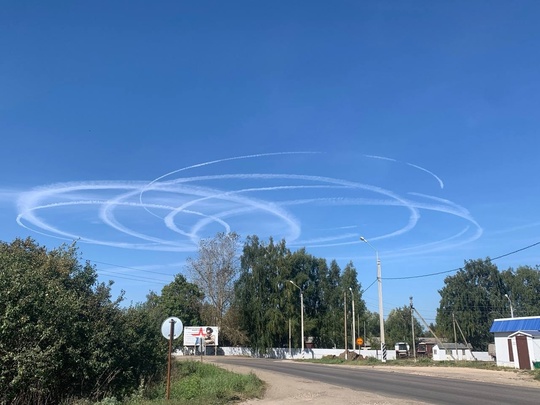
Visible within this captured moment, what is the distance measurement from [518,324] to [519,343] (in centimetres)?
215

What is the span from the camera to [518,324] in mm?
38594

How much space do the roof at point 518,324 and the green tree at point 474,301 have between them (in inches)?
2224

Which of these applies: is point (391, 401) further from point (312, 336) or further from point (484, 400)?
point (312, 336)

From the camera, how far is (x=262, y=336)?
233 ft

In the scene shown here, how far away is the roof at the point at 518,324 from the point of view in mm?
36938

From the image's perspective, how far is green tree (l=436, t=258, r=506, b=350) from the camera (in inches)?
3748

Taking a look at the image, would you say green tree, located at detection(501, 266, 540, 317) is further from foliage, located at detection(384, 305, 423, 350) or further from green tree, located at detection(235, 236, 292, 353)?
green tree, located at detection(235, 236, 292, 353)

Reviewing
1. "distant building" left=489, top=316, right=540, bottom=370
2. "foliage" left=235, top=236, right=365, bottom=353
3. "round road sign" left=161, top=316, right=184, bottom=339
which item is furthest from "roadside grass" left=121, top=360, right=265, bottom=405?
"foliage" left=235, top=236, right=365, bottom=353

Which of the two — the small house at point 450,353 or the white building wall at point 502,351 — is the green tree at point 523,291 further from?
the white building wall at point 502,351

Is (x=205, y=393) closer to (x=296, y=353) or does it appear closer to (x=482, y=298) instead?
(x=296, y=353)

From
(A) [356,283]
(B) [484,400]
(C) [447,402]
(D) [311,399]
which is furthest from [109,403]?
(A) [356,283]

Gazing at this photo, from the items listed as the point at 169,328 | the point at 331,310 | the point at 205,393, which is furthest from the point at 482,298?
the point at 169,328

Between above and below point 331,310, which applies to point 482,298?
above

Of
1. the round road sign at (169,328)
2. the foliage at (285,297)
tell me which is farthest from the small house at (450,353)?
the round road sign at (169,328)
